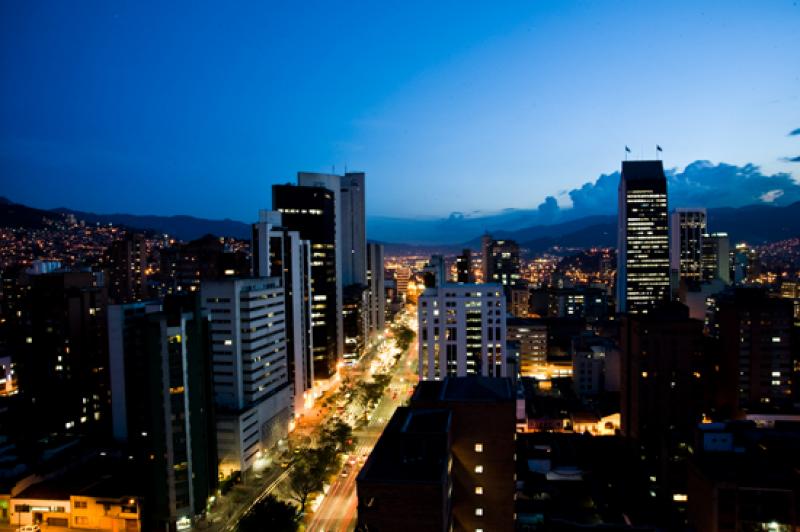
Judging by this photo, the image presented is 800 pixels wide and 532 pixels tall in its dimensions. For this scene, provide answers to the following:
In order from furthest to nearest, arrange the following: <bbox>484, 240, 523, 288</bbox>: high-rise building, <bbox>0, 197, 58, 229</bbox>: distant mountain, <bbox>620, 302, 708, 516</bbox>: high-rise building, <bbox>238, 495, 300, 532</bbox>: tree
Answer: <bbox>484, 240, 523, 288</bbox>: high-rise building < <bbox>0, 197, 58, 229</bbox>: distant mountain < <bbox>620, 302, 708, 516</bbox>: high-rise building < <bbox>238, 495, 300, 532</bbox>: tree

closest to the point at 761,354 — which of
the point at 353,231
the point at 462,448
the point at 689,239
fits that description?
the point at 462,448

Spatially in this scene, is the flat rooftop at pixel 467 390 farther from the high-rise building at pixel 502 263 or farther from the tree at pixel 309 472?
the high-rise building at pixel 502 263

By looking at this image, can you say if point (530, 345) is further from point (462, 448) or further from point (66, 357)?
point (462, 448)

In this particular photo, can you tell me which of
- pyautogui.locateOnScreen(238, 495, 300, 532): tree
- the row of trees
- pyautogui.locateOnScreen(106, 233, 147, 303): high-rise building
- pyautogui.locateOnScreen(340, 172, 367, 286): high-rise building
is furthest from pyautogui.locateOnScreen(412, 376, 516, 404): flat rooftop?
pyautogui.locateOnScreen(106, 233, 147, 303): high-rise building

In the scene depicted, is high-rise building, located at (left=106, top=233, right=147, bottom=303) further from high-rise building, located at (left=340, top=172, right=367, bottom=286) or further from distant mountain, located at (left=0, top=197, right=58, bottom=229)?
distant mountain, located at (left=0, top=197, right=58, bottom=229)

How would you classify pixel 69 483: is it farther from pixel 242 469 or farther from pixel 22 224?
pixel 22 224

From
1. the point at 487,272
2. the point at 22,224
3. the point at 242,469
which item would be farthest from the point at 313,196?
the point at 22,224
